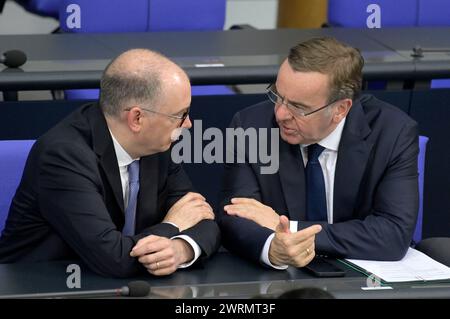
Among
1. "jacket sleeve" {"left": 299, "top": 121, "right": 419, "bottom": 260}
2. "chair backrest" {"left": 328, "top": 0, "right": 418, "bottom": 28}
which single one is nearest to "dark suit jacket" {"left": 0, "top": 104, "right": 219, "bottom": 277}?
"jacket sleeve" {"left": 299, "top": 121, "right": 419, "bottom": 260}

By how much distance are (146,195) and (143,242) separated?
30cm

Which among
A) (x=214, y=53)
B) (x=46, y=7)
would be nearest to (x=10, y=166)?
(x=214, y=53)

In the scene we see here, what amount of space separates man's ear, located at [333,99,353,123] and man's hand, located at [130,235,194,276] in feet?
2.23

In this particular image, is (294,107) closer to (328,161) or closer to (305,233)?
(328,161)

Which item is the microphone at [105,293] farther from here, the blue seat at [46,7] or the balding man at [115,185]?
the blue seat at [46,7]

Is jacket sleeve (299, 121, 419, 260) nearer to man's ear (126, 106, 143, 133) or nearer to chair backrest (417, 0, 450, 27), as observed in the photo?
man's ear (126, 106, 143, 133)

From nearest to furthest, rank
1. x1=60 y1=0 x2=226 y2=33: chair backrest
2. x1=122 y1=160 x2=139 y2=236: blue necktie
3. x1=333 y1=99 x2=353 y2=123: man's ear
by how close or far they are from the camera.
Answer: x1=122 y1=160 x2=139 y2=236: blue necktie, x1=333 y1=99 x2=353 y2=123: man's ear, x1=60 y1=0 x2=226 y2=33: chair backrest

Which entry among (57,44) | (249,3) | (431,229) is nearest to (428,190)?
(431,229)

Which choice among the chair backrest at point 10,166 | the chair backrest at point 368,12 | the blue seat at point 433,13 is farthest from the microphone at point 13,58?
the blue seat at point 433,13

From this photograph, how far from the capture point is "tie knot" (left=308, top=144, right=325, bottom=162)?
3174mm

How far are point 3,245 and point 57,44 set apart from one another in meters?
1.57

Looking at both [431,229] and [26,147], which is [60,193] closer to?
[26,147]

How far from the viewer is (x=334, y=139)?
3.19 meters

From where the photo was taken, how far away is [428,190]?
4.00 metres
